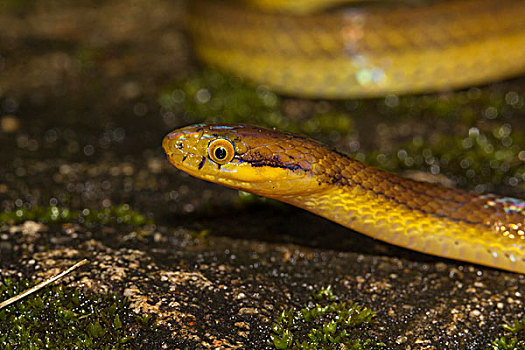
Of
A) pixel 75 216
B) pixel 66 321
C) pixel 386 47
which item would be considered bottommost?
pixel 66 321

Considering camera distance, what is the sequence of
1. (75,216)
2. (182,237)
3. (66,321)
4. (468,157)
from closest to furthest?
(66,321), (182,237), (75,216), (468,157)

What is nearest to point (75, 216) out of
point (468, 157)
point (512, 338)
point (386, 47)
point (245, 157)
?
point (245, 157)

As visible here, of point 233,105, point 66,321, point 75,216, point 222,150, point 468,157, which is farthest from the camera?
point 233,105

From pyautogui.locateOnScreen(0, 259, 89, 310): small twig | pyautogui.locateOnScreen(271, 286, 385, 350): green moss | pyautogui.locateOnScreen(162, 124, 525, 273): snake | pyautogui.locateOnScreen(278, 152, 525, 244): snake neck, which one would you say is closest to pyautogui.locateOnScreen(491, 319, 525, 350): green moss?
pyautogui.locateOnScreen(162, 124, 525, 273): snake

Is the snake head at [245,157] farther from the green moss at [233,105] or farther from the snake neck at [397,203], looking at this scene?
the green moss at [233,105]

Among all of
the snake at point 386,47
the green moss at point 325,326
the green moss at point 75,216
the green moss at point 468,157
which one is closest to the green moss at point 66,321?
the green moss at point 325,326

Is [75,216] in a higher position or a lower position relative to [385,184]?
lower

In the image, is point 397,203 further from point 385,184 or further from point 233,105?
point 233,105
